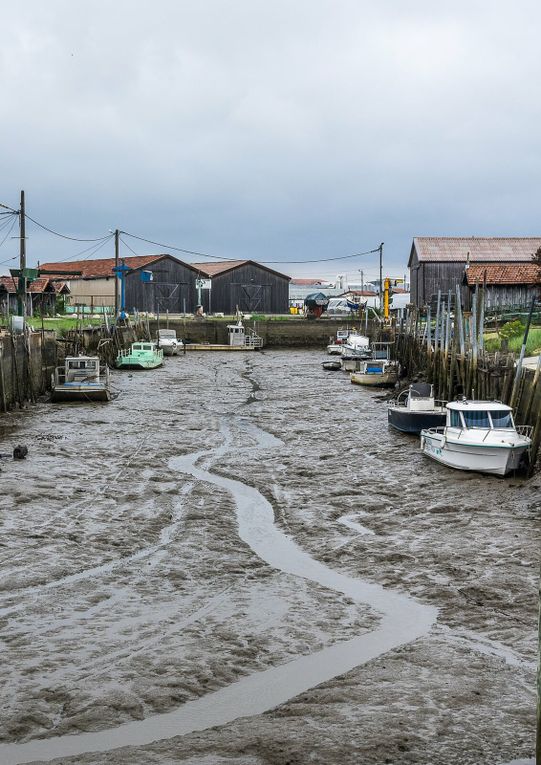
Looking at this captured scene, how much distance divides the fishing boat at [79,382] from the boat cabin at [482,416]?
64.5 feet

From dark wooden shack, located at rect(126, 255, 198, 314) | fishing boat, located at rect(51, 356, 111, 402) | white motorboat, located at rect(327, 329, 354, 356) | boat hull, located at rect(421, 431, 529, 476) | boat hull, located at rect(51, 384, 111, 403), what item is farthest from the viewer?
dark wooden shack, located at rect(126, 255, 198, 314)

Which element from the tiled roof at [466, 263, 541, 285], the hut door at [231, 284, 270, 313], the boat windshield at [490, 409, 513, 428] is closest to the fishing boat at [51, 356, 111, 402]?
the boat windshield at [490, 409, 513, 428]

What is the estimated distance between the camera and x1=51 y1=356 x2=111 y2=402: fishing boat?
3953 cm

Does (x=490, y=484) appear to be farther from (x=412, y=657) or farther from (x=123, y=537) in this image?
(x=412, y=657)

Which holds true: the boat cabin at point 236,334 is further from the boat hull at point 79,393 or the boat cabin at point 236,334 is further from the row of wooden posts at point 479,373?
the boat hull at point 79,393

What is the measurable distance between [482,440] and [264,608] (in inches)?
456

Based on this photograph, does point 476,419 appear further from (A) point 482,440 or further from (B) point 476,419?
(A) point 482,440

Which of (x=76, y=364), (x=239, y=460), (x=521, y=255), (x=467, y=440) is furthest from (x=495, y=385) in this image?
(x=521, y=255)

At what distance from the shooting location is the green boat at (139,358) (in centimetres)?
6031

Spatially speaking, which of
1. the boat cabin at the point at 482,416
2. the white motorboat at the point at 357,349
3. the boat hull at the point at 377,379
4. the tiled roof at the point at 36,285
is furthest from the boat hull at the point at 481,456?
the tiled roof at the point at 36,285

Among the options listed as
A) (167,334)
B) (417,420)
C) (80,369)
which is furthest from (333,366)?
(417,420)

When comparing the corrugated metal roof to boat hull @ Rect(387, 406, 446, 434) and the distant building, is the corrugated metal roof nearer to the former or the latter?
the distant building

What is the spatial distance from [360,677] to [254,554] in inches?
226

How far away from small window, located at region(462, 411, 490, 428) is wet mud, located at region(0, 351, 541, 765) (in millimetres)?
1737
